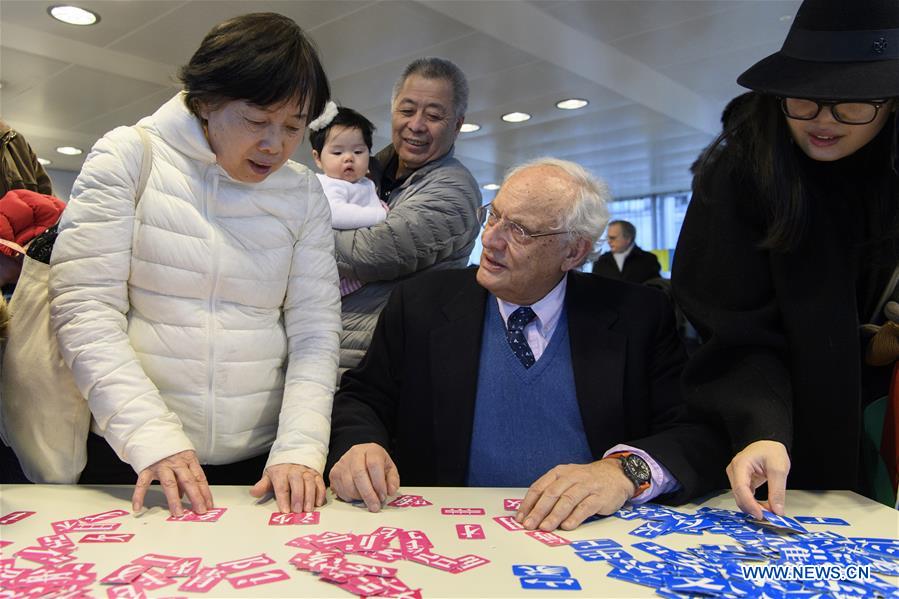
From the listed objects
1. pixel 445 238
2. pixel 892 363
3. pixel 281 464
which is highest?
pixel 445 238

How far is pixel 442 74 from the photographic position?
2467 millimetres

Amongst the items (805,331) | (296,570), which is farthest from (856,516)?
(296,570)

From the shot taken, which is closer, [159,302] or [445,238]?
[159,302]

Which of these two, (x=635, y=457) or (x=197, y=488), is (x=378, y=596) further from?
(x=635, y=457)

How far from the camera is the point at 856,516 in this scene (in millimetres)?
1464

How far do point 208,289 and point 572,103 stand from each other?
5.77 m

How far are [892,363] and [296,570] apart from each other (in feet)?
4.49

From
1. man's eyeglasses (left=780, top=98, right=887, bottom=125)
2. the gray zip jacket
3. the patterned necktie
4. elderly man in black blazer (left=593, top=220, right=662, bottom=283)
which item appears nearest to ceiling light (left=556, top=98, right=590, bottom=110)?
elderly man in black blazer (left=593, top=220, right=662, bottom=283)

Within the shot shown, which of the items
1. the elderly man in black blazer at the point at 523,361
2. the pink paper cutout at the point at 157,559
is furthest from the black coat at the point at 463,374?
the pink paper cutout at the point at 157,559

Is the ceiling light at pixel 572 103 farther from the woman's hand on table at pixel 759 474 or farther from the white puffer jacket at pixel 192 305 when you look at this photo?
the woman's hand on table at pixel 759 474

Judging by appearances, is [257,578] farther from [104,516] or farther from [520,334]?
[520,334]

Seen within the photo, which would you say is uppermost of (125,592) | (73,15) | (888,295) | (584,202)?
(73,15)

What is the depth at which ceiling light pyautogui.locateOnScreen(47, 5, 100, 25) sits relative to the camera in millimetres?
4676

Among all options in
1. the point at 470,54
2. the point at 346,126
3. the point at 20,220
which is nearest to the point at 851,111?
the point at 346,126
